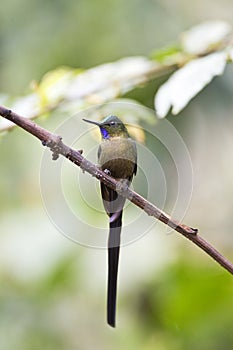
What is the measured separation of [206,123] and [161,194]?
7.53 ft

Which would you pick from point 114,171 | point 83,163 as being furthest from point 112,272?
point 83,163

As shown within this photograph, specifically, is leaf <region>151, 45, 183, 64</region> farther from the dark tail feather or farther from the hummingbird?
the dark tail feather

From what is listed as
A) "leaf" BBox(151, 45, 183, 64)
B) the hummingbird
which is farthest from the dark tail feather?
"leaf" BBox(151, 45, 183, 64)

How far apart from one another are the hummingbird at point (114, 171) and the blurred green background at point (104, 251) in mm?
1066

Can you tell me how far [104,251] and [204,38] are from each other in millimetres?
1626

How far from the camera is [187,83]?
84.7 inches

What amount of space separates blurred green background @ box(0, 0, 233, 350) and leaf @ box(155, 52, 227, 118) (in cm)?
111

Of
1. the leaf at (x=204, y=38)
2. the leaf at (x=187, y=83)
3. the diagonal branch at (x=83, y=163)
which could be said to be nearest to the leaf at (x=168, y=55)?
the leaf at (x=204, y=38)

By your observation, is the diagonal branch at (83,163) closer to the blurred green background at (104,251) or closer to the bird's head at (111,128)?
the bird's head at (111,128)

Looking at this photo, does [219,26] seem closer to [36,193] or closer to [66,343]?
[36,193]

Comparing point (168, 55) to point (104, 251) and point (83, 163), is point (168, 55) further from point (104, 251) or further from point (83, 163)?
point (104, 251)

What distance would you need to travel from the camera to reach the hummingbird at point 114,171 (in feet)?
6.04

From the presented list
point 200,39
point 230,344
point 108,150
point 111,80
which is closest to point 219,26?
point 200,39

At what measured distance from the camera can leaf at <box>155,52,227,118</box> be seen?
209 cm
